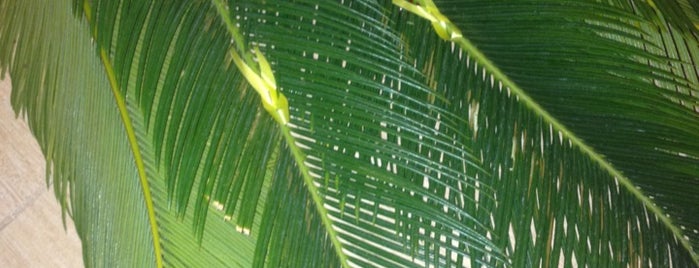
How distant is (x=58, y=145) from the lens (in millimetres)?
613

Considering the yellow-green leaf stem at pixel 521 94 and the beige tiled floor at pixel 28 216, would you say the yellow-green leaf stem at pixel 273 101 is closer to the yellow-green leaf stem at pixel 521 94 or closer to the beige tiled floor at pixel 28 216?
the yellow-green leaf stem at pixel 521 94

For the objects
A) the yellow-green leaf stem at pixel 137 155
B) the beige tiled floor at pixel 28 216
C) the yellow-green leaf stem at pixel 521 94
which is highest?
the yellow-green leaf stem at pixel 521 94

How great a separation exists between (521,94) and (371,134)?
15 cm

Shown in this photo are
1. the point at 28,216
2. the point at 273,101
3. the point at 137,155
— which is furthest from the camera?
the point at 28,216

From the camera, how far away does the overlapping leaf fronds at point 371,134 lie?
19.3 inches

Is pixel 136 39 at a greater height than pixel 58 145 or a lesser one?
greater

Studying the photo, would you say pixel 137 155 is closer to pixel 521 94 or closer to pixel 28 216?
pixel 521 94

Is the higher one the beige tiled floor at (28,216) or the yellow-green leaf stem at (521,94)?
the yellow-green leaf stem at (521,94)

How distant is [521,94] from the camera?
0.58 m

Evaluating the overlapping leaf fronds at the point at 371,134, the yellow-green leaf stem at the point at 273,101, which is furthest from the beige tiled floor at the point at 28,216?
the yellow-green leaf stem at the point at 273,101

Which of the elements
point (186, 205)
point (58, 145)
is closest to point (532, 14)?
point (186, 205)

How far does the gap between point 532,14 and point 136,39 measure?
325 mm

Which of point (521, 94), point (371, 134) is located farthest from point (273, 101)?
point (521, 94)

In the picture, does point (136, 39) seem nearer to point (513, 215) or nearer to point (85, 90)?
point (85, 90)
